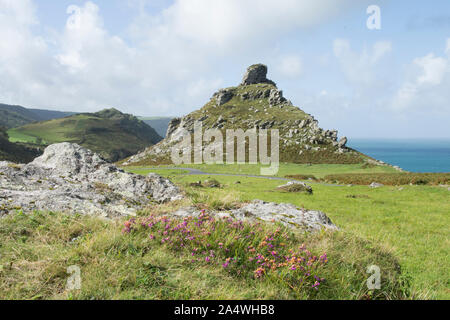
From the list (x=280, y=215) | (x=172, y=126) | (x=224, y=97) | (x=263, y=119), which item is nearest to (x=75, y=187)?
(x=280, y=215)

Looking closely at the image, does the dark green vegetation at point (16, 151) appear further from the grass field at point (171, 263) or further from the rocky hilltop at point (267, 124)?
the grass field at point (171, 263)

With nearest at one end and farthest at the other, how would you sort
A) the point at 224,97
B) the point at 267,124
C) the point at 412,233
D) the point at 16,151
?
the point at 412,233 → the point at 267,124 → the point at 16,151 → the point at 224,97

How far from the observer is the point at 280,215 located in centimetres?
698

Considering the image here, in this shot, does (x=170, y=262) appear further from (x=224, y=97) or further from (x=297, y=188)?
→ (x=224, y=97)

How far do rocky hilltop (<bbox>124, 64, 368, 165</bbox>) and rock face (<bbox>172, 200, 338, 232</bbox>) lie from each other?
296ft

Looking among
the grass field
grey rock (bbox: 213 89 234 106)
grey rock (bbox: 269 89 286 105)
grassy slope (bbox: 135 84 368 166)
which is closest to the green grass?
grassy slope (bbox: 135 84 368 166)

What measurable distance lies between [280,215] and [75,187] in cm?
666

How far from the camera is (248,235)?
5.01 m

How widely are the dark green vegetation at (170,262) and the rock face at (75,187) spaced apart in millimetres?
866

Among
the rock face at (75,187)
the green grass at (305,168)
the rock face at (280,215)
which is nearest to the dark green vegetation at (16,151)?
the green grass at (305,168)

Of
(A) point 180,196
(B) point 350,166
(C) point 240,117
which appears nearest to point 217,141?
(C) point 240,117

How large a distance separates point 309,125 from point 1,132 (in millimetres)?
242798
